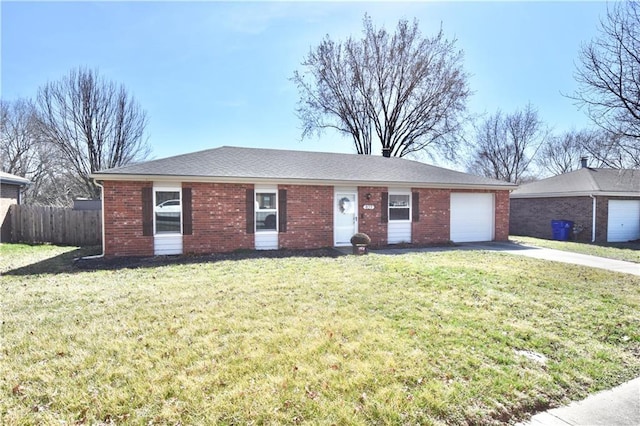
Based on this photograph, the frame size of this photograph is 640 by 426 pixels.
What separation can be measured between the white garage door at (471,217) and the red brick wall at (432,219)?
1.47 feet

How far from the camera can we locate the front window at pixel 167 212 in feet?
34.6

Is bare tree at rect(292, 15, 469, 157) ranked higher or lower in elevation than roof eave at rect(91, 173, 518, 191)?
higher

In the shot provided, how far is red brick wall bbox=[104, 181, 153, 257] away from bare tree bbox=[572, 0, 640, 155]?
15.5 m

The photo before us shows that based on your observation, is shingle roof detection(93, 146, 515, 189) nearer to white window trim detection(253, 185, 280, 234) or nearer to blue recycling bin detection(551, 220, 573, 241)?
white window trim detection(253, 185, 280, 234)

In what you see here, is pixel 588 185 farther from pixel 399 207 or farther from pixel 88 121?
pixel 88 121

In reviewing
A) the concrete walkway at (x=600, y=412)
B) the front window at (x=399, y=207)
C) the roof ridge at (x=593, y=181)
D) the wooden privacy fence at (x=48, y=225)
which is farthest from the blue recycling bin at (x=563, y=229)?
the wooden privacy fence at (x=48, y=225)

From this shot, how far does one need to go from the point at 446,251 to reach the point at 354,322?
25.8 ft

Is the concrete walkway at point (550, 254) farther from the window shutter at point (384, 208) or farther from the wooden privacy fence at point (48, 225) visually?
the wooden privacy fence at point (48, 225)

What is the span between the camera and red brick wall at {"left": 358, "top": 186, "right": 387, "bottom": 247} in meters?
12.7

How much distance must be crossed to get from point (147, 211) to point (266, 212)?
3747mm

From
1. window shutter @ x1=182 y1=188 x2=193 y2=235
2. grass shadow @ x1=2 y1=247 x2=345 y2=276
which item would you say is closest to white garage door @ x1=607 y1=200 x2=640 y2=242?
grass shadow @ x1=2 y1=247 x2=345 y2=276

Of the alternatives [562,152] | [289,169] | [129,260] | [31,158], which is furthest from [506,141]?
[31,158]

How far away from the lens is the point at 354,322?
471 centimetres

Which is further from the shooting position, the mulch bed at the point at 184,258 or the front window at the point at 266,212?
the front window at the point at 266,212
